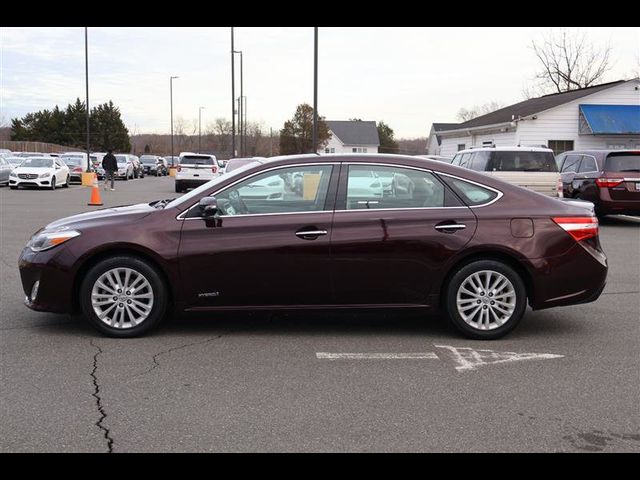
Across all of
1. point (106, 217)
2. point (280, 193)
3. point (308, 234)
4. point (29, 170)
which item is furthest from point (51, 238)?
point (29, 170)

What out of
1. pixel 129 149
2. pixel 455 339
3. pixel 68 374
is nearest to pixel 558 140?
pixel 455 339

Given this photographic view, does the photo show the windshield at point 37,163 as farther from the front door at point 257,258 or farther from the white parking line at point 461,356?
the white parking line at point 461,356

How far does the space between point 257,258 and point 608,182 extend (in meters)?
11.5

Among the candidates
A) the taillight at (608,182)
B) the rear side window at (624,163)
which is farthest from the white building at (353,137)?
the taillight at (608,182)

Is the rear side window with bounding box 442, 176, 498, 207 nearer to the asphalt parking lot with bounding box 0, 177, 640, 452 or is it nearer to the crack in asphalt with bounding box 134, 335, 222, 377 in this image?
the asphalt parking lot with bounding box 0, 177, 640, 452

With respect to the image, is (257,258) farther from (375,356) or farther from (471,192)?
(471,192)

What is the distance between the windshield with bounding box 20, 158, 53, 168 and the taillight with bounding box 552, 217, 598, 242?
90.7ft

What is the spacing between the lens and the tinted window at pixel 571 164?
16.5 meters

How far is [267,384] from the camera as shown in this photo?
4.71m

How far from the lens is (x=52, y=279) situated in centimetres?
575

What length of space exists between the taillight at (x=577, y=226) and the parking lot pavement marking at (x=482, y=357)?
1110 mm

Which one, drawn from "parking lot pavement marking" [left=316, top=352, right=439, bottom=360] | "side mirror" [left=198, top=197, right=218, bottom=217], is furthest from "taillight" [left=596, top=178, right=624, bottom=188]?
"side mirror" [left=198, top=197, right=218, bottom=217]

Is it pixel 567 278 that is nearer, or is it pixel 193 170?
pixel 567 278

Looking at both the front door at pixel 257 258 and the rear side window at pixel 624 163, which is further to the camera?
the rear side window at pixel 624 163
